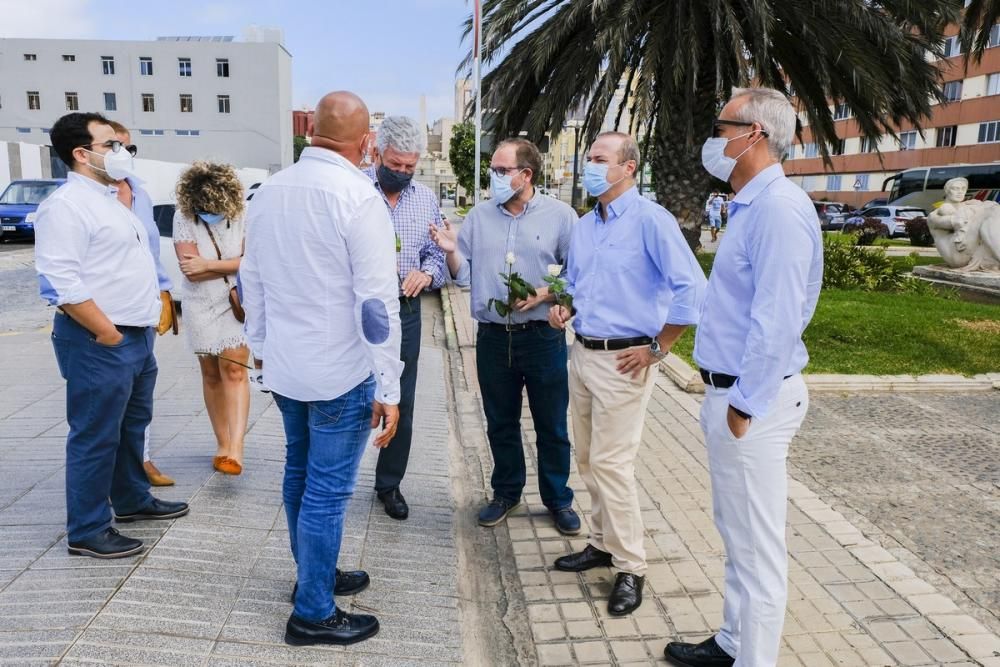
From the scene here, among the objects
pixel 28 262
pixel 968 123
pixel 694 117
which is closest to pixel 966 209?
pixel 694 117

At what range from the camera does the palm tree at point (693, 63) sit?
1091 centimetres

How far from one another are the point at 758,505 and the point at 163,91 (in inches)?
2623

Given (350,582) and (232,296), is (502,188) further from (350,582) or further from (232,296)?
(350,582)

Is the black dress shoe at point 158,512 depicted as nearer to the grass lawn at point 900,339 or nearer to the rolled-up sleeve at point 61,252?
the rolled-up sleeve at point 61,252

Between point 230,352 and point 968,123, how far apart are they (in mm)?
53834

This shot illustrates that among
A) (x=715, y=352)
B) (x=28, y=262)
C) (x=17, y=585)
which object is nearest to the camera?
(x=715, y=352)

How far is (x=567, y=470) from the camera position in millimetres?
4105

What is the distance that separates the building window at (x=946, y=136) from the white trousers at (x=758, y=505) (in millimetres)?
54696

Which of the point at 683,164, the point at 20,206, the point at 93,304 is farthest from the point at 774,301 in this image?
the point at 20,206

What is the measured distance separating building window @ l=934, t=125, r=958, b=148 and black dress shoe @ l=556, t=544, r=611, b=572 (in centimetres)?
5412

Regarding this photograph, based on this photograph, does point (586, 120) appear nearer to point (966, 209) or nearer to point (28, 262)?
point (966, 209)

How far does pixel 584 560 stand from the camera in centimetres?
366

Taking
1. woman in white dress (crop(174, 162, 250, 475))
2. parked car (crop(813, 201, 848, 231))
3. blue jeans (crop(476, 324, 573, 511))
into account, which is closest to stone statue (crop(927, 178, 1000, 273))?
blue jeans (crop(476, 324, 573, 511))

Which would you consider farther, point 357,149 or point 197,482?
point 197,482
